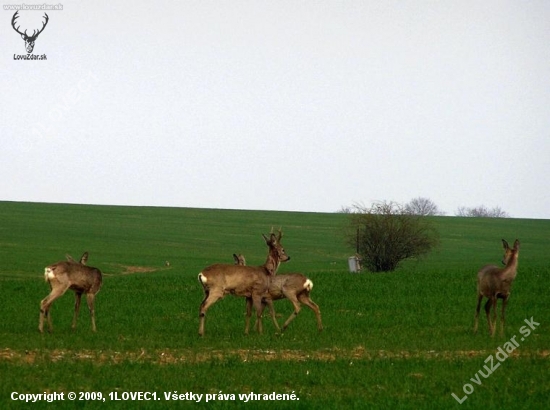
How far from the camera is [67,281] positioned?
21.2 meters

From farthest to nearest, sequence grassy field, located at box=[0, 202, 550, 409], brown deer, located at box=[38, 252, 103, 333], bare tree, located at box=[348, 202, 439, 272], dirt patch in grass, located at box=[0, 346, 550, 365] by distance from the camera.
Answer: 1. bare tree, located at box=[348, 202, 439, 272]
2. brown deer, located at box=[38, 252, 103, 333]
3. dirt patch in grass, located at box=[0, 346, 550, 365]
4. grassy field, located at box=[0, 202, 550, 409]

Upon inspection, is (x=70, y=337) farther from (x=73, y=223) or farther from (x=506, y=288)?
(x=73, y=223)

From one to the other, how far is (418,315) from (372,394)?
1266 cm

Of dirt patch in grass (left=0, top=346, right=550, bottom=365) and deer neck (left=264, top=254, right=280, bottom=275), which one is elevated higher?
deer neck (left=264, top=254, right=280, bottom=275)

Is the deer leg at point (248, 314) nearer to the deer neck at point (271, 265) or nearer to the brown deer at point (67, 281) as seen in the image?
the deer neck at point (271, 265)

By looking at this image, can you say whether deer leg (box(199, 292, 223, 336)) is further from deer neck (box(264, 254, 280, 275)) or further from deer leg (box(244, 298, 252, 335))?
deer neck (box(264, 254, 280, 275))

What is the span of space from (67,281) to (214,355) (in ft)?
16.0

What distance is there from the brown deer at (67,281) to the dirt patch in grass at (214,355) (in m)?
3.09

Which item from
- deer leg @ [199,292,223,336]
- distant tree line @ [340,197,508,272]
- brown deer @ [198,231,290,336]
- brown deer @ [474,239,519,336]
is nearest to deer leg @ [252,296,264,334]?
brown deer @ [198,231,290,336]

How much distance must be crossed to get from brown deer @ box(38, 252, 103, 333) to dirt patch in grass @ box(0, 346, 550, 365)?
10.1 ft

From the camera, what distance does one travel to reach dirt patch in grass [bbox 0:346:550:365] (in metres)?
16.9

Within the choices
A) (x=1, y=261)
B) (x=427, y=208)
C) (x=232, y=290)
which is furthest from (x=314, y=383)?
(x=427, y=208)

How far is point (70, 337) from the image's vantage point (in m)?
19.9

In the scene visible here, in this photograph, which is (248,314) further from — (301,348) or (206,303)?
(301,348)
